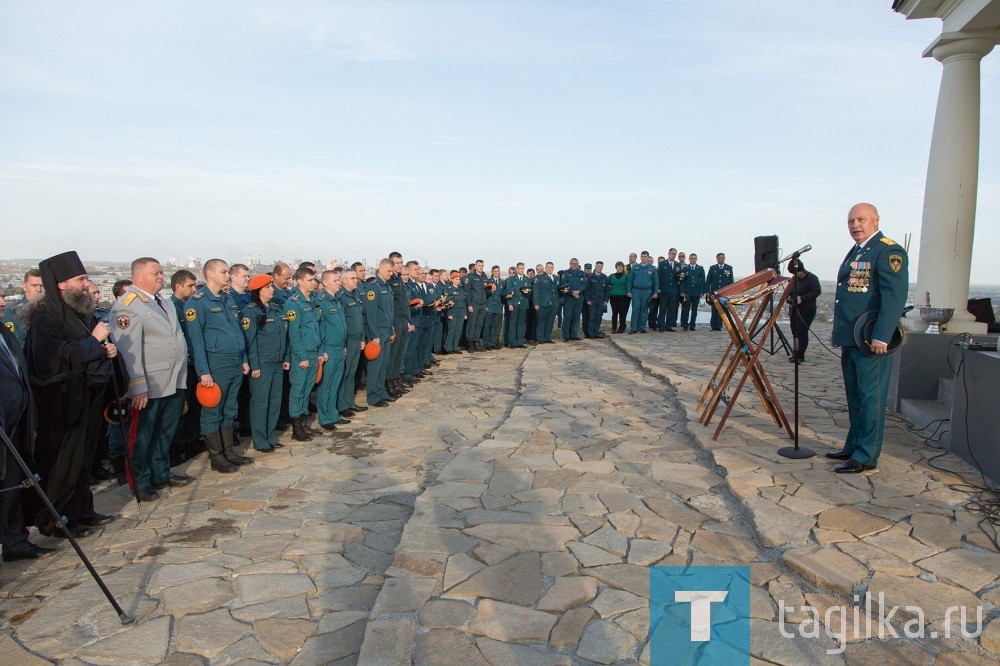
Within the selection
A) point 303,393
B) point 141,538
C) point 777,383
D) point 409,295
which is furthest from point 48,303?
point 777,383

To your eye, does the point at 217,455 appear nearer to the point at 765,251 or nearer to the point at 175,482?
the point at 175,482

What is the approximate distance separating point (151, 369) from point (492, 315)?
33.6 feet

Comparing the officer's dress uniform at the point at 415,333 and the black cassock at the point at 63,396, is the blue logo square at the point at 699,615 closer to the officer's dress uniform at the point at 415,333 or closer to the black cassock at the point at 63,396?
the black cassock at the point at 63,396

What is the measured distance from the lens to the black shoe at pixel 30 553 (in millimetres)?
4172

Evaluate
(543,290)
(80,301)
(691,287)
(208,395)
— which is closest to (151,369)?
(208,395)

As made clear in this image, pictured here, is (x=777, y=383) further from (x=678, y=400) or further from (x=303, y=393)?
(x=303, y=393)

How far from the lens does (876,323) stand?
16.6ft

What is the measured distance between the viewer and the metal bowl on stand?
Result: 7316 millimetres

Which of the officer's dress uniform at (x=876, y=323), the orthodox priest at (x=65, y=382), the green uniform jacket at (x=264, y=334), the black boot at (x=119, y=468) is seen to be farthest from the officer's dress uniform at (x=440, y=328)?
the officer's dress uniform at (x=876, y=323)

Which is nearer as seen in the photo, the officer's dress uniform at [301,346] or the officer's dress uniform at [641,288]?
the officer's dress uniform at [301,346]

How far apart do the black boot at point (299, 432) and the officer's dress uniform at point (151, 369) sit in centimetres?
168

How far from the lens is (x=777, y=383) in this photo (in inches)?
358

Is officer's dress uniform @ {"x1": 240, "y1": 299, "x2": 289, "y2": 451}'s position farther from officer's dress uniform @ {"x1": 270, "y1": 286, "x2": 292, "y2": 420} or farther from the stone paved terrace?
officer's dress uniform @ {"x1": 270, "y1": 286, "x2": 292, "y2": 420}

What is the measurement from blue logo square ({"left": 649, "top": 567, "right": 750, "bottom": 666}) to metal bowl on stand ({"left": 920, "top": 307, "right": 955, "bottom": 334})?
5.20 meters
